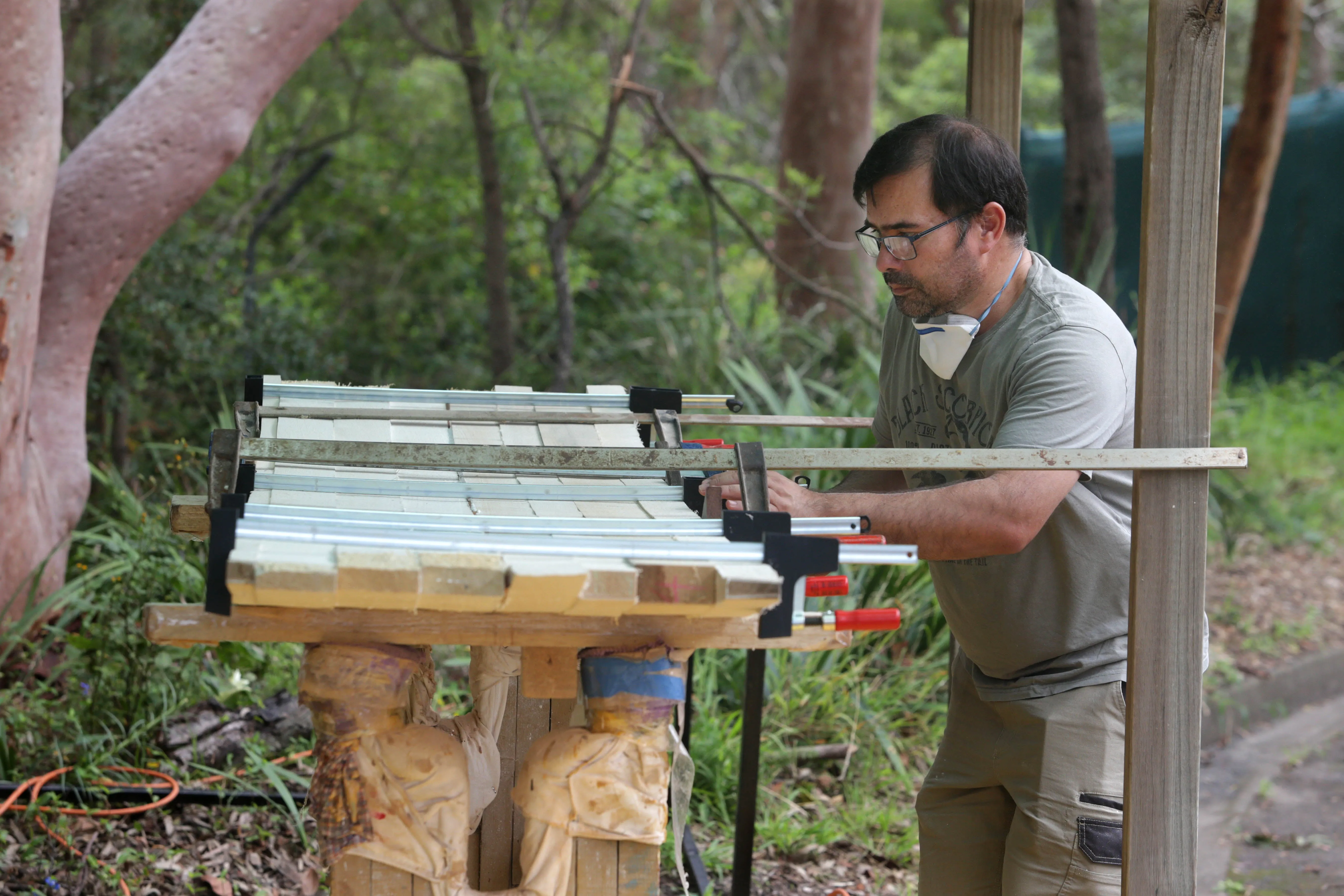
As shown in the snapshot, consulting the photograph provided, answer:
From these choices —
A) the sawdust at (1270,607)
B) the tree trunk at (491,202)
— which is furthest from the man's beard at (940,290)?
the tree trunk at (491,202)

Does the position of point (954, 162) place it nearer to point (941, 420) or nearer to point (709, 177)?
point (941, 420)

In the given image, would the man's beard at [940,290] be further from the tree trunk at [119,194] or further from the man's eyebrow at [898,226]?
the tree trunk at [119,194]

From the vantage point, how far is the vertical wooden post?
2418 millimetres

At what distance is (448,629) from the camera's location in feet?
4.82

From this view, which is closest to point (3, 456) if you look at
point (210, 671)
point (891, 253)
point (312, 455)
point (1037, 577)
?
point (210, 671)

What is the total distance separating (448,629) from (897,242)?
111cm

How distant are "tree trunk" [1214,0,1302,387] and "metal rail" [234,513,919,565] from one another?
18.8 ft

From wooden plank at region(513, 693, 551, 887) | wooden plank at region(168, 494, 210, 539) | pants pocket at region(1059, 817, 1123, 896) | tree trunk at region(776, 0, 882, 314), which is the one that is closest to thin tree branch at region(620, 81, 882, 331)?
tree trunk at region(776, 0, 882, 314)

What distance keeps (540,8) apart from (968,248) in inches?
198

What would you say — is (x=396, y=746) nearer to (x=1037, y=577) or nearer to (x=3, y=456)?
(x=1037, y=577)

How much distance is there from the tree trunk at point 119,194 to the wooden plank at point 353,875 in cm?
245

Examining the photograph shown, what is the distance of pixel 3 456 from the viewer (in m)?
3.31

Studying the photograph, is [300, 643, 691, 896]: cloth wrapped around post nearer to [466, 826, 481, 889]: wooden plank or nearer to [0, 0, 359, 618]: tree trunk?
[466, 826, 481, 889]: wooden plank

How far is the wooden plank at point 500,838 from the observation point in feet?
7.88
